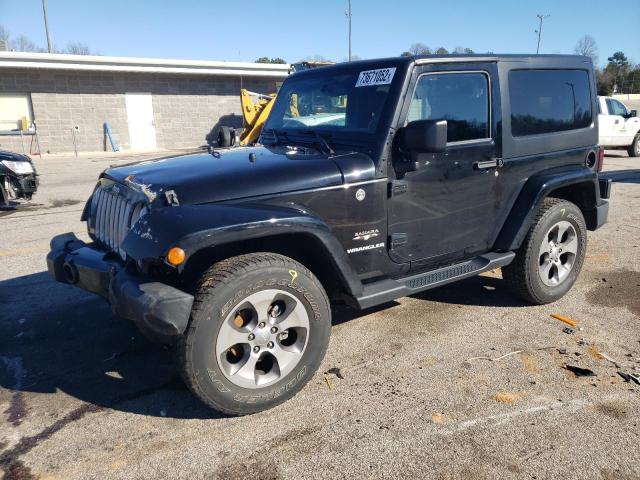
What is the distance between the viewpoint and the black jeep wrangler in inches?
108

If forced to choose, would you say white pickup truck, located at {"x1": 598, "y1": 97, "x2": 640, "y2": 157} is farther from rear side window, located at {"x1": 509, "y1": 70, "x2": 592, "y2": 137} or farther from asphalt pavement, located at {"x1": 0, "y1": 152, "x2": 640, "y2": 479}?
asphalt pavement, located at {"x1": 0, "y1": 152, "x2": 640, "y2": 479}

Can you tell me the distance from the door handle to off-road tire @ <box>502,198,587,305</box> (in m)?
0.69

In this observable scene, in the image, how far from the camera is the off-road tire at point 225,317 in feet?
8.73

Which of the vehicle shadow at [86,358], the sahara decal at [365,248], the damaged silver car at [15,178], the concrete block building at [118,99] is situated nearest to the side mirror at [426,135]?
Result: the sahara decal at [365,248]

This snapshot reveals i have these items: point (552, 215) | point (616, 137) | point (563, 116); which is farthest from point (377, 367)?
point (616, 137)

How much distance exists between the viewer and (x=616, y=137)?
15.7 metres

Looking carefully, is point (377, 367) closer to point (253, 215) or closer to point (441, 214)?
point (441, 214)

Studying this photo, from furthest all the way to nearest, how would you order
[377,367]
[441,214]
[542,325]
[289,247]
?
[542,325], [441,214], [377,367], [289,247]

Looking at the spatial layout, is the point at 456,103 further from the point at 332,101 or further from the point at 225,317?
the point at 225,317

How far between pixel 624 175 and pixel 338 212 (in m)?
11.6

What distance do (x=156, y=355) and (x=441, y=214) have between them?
2.27 meters

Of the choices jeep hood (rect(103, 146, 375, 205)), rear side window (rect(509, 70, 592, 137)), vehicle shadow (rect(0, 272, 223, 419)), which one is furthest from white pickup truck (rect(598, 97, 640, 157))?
vehicle shadow (rect(0, 272, 223, 419))

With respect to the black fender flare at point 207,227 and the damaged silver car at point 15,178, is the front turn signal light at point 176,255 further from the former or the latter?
the damaged silver car at point 15,178

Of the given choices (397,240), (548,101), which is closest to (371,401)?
(397,240)
